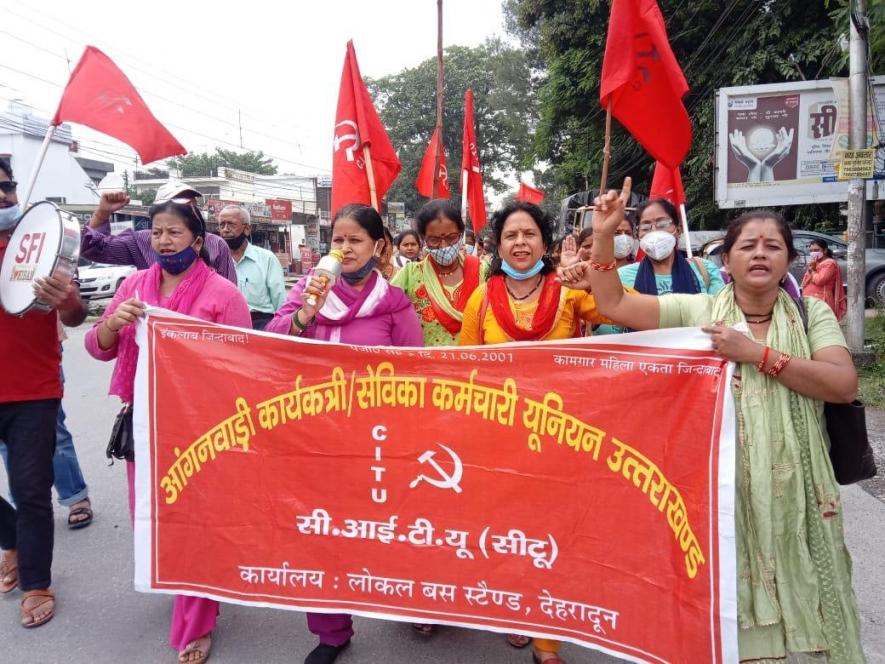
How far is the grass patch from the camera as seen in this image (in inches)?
235

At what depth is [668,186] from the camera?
4863 millimetres

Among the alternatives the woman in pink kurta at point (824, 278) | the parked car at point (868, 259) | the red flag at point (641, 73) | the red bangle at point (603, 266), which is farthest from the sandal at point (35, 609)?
the parked car at point (868, 259)

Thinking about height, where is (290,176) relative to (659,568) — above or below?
above

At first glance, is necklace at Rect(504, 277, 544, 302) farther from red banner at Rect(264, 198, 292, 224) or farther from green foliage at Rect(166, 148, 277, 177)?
green foliage at Rect(166, 148, 277, 177)

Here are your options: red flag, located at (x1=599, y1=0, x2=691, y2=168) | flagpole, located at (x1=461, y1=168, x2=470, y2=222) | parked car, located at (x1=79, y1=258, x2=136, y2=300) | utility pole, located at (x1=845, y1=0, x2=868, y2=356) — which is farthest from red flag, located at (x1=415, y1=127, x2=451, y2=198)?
parked car, located at (x1=79, y1=258, x2=136, y2=300)

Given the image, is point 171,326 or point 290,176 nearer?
point 171,326

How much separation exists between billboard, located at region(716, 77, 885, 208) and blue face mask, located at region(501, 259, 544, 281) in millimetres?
9216

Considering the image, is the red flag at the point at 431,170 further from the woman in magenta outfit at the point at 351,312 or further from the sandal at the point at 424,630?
the sandal at the point at 424,630

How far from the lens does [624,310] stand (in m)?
2.10

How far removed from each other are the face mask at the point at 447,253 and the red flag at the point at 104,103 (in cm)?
156

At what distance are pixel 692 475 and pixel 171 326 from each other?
193cm

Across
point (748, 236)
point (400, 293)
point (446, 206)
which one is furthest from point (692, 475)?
point (446, 206)

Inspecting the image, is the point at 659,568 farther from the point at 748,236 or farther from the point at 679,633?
the point at 748,236

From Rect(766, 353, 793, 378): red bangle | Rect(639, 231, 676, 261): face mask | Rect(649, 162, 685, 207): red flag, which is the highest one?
Rect(649, 162, 685, 207): red flag
